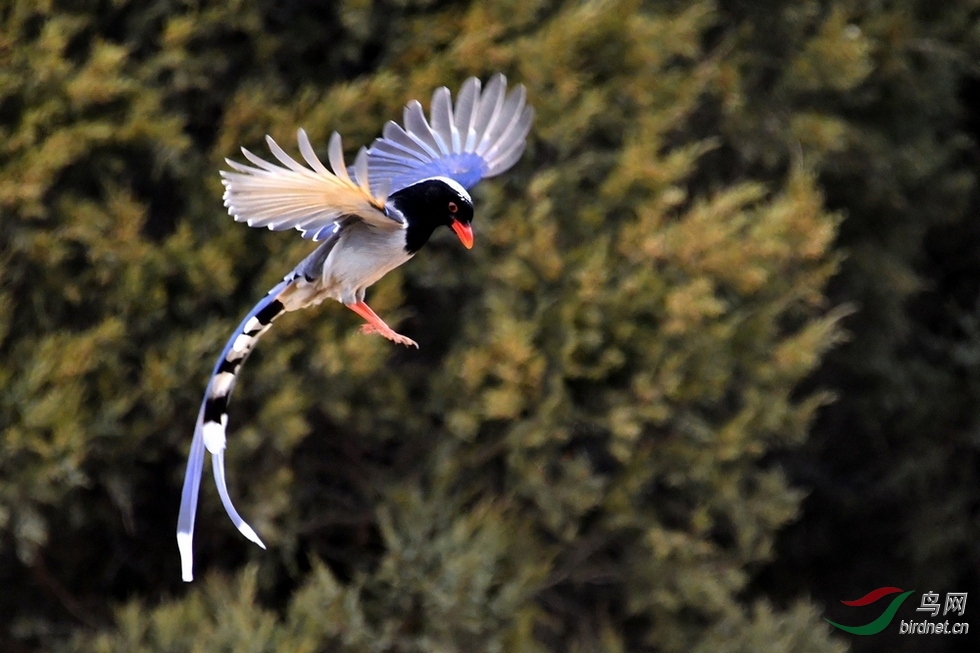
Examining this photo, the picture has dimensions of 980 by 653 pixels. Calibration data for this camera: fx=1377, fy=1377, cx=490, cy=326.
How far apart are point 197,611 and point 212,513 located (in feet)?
1.69

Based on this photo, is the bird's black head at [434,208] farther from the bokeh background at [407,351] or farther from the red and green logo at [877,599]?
the red and green logo at [877,599]

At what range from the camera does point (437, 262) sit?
6668mm

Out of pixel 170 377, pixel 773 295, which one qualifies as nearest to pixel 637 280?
pixel 773 295

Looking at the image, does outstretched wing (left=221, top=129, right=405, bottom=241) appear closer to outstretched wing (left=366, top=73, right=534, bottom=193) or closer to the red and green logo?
outstretched wing (left=366, top=73, right=534, bottom=193)

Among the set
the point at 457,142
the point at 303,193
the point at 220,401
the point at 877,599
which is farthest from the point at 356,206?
the point at 877,599

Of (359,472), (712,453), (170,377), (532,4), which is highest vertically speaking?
(532,4)

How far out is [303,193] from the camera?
361 centimetres

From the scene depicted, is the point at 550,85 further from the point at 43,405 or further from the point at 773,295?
the point at 43,405

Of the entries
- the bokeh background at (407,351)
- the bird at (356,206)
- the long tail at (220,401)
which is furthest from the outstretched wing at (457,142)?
the bokeh background at (407,351)

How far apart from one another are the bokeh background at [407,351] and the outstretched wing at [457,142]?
163 centimetres

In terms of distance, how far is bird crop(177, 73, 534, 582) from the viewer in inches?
139

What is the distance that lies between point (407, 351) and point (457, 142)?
95.1 inches

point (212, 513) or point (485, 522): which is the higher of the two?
point (212, 513)

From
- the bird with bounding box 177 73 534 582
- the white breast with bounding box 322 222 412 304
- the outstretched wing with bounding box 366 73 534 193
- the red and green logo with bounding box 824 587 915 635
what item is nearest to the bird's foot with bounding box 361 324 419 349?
the bird with bounding box 177 73 534 582
